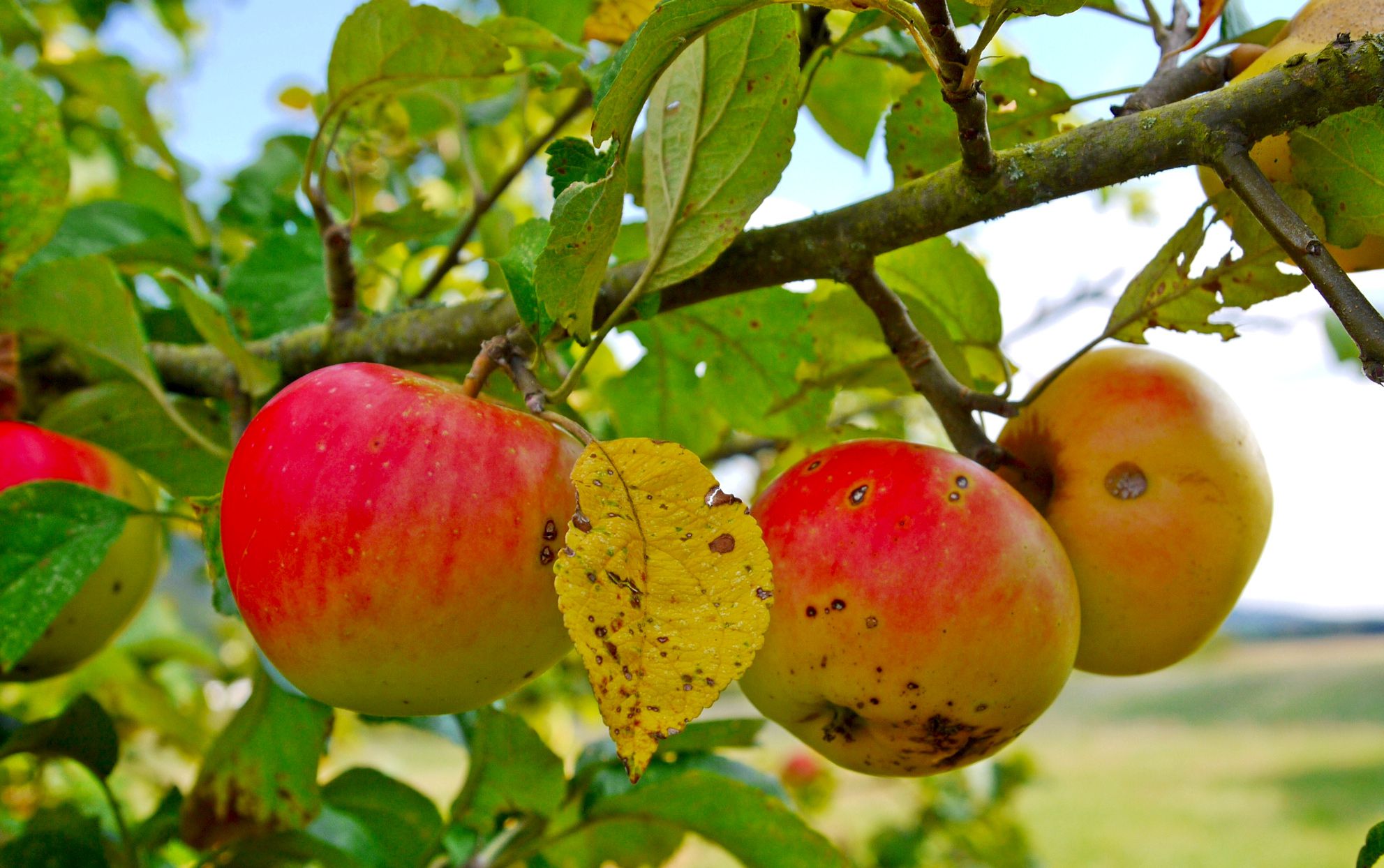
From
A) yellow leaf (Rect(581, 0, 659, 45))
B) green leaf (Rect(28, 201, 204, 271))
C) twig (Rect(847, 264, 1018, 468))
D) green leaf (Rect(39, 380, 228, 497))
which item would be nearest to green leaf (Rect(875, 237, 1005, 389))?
twig (Rect(847, 264, 1018, 468))

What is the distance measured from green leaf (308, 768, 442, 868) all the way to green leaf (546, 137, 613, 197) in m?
Result: 0.61

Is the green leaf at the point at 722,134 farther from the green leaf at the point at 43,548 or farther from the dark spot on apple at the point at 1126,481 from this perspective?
the green leaf at the point at 43,548

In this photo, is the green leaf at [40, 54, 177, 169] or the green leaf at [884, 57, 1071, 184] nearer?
the green leaf at [884, 57, 1071, 184]

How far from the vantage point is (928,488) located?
1.74 ft

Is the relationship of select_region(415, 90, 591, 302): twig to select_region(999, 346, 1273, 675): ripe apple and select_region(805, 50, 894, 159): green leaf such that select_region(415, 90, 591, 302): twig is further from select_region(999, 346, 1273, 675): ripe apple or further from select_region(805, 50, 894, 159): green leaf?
select_region(999, 346, 1273, 675): ripe apple

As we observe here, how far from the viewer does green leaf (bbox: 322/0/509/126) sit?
25.6 inches

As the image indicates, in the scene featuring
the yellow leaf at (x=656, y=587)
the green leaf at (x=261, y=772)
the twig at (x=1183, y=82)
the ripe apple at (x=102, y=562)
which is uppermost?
the twig at (x=1183, y=82)

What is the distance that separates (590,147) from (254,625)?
290 millimetres

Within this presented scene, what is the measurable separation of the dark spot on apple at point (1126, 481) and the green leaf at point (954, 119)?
0.24 metres

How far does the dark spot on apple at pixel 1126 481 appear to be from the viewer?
60 cm

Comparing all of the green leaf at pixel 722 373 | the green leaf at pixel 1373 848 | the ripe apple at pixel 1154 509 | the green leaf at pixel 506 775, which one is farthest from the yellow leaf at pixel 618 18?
the green leaf at pixel 1373 848

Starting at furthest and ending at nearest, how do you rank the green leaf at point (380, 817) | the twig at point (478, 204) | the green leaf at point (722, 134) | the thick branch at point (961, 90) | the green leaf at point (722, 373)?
1. the twig at point (478, 204)
2. the green leaf at point (380, 817)
3. the green leaf at point (722, 373)
4. the green leaf at point (722, 134)
5. the thick branch at point (961, 90)

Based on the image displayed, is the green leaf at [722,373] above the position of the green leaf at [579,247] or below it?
below

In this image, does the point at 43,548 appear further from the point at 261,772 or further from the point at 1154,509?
the point at 1154,509
